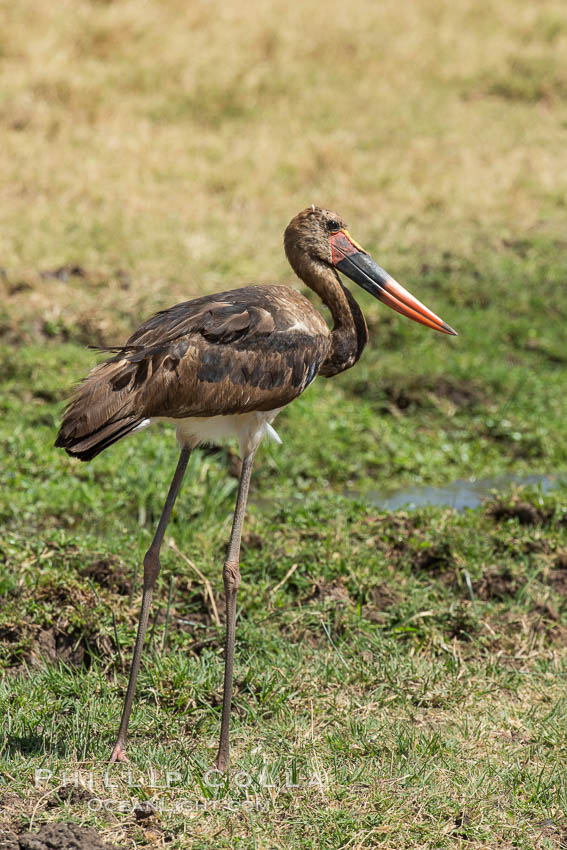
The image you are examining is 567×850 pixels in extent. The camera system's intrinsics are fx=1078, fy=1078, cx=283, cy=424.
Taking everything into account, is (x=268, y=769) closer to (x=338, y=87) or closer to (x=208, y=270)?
(x=208, y=270)

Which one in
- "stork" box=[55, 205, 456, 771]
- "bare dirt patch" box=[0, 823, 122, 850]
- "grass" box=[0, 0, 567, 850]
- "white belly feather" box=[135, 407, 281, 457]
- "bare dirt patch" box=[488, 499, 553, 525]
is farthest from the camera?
"bare dirt patch" box=[488, 499, 553, 525]

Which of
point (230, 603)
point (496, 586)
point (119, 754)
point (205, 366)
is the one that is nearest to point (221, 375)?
point (205, 366)

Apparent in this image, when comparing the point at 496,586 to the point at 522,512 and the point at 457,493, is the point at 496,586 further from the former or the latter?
the point at 457,493

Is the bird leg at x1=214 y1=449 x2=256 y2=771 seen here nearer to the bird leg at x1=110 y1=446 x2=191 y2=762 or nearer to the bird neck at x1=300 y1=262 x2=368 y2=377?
the bird leg at x1=110 y1=446 x2=191 y2=762

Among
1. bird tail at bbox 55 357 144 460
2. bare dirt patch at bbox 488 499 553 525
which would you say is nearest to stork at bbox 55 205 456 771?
bird tail at bbox 55 357 144 460

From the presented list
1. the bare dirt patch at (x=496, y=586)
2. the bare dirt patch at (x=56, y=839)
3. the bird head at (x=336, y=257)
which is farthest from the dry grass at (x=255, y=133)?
the bare dirt patch at (x=56, y=839)

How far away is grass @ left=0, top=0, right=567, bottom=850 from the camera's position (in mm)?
3439

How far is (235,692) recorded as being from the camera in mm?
4105

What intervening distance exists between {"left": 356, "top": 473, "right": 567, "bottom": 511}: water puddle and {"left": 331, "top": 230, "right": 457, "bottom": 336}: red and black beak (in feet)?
5.72

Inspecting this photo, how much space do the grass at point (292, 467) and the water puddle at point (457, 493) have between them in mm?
96

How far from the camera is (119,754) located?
348 centimetres

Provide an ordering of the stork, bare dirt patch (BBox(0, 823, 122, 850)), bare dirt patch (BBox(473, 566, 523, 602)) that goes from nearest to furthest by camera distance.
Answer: bare dirt patch (BBox(0, 823, 122, 850)) < the stork < bare dirt patch (BBox(473, 566, 523, 602))

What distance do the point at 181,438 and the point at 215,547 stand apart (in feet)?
3.99

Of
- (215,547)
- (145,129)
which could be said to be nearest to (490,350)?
(215,547)
